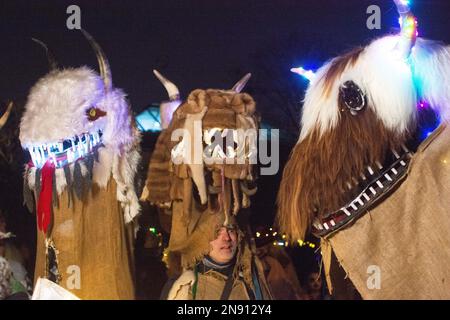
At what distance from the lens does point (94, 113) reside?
404cm

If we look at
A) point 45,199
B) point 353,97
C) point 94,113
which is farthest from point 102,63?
point 353,97

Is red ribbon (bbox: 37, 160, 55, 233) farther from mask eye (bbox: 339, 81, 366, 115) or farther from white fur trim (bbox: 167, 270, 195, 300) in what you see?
mask eye (bbox: 339, 81, 366, 115)

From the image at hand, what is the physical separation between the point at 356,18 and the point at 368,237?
1610 mm

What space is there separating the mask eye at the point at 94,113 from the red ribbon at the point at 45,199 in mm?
326

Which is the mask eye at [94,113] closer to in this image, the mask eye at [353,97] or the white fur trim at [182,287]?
the white fur trim at [182,287]

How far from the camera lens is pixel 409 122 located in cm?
319

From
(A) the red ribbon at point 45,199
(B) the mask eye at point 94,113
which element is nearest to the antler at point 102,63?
(B) the mask eye at point 94,113

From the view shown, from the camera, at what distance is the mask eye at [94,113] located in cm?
403

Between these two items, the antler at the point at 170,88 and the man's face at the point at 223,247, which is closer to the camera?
the man's face at the point at 223,247

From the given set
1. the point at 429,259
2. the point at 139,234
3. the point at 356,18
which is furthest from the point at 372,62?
the point at 139,234

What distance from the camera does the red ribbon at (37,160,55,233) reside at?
3.96m

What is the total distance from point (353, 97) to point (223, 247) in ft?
3.30

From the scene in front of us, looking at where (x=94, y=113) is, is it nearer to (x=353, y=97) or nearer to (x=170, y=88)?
(x=170, y=88)

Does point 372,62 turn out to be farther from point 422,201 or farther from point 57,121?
point 57,121
